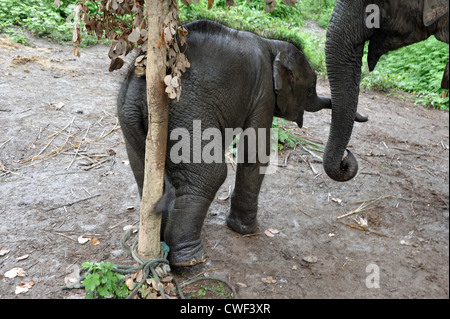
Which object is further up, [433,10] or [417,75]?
[433,10]

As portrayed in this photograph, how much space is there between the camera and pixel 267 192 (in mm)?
4957

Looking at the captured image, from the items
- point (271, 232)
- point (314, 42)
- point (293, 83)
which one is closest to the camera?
point (293, 83)

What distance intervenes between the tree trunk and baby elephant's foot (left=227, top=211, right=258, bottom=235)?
1175 millimetres

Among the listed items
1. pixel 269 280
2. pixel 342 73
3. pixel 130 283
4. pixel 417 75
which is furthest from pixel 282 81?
pixel 417 75

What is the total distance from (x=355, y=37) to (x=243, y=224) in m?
2.03

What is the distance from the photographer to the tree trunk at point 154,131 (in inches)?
95.4

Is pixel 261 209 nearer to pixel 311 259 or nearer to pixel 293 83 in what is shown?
pixel 311 259

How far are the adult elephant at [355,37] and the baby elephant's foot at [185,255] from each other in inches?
61.0

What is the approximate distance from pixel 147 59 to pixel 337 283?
6.95 ft

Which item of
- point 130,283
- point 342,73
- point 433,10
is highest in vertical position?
point 433,10

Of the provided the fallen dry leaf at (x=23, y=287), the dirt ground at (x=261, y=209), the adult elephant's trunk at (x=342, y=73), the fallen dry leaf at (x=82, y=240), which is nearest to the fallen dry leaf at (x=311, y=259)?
the dirt ground at (x=261, y=209)

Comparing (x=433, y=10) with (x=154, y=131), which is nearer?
(x=154, y=131)

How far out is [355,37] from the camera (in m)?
3.42
